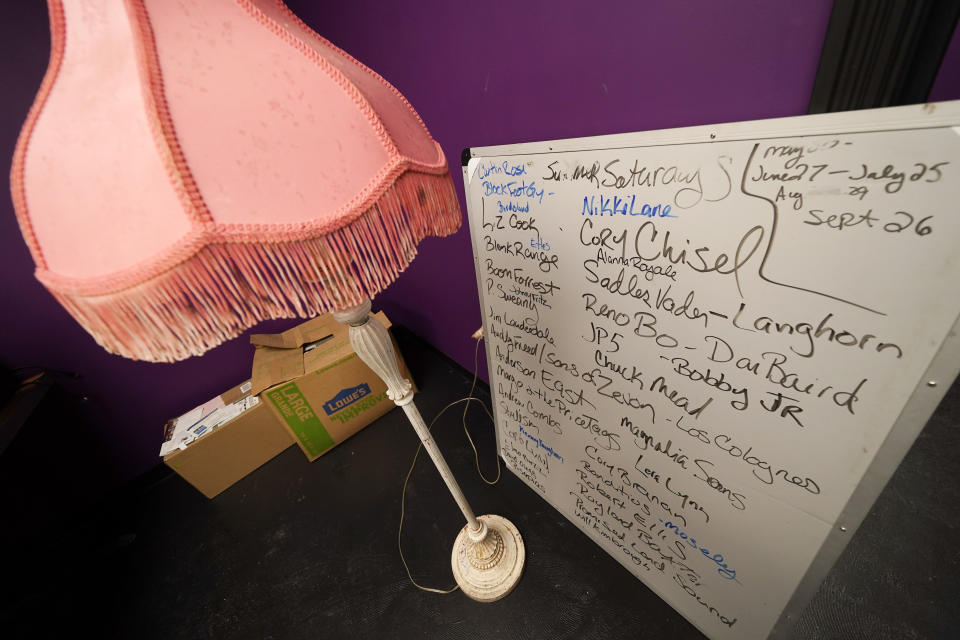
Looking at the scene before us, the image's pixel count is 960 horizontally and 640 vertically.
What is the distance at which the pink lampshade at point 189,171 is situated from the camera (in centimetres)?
31

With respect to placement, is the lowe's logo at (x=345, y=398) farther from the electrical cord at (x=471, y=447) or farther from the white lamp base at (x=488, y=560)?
the white lamp base at (x=488, y=560)

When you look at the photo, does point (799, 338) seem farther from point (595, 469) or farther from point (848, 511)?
point (595, 469)

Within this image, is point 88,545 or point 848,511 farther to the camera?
point 88,545

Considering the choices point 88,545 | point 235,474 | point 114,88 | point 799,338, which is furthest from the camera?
point 235,474

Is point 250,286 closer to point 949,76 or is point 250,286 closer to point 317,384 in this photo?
point 949,76

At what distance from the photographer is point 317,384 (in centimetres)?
158

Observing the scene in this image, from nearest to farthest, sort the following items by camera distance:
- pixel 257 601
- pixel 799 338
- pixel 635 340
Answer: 1. pixel 799 338
2. pixel 635 340
3. pixel 257 601

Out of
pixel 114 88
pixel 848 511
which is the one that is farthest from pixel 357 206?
pixel 848 511

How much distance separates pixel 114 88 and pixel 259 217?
174mm

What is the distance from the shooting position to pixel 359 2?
1204 mm

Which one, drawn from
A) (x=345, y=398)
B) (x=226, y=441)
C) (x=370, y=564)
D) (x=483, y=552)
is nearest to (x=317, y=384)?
(x=345, y=398)

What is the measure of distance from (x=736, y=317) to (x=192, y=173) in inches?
29.1

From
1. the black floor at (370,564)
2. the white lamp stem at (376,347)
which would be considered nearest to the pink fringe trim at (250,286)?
the white lamp stem at (376,347)

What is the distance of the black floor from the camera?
103 cm
